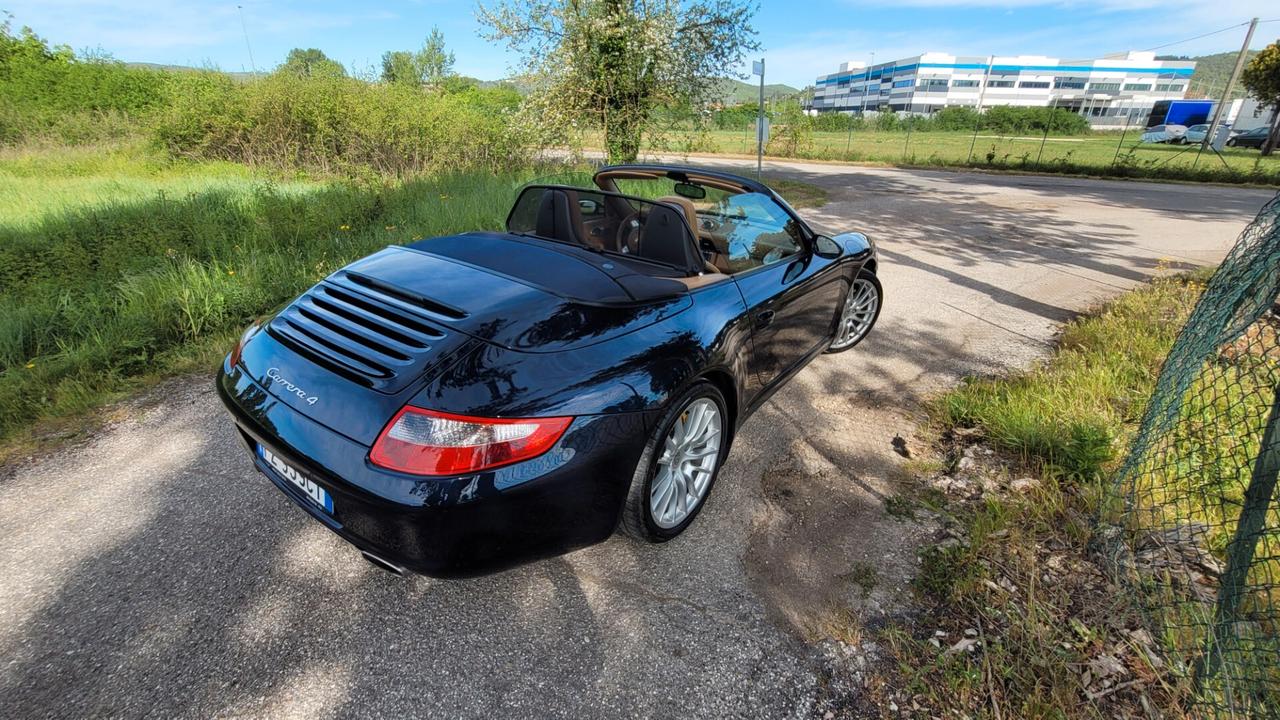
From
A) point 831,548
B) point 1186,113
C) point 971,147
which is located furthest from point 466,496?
point 1186,113

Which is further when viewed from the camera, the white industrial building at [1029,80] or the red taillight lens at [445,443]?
the white industrial building at [1029,80]

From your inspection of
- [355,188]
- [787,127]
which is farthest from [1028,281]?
[787,127]

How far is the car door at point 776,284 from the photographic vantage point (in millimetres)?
2848

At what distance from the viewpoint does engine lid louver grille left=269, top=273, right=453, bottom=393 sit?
5.92ft

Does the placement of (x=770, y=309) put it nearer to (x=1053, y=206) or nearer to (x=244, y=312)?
(x=244, y=312)

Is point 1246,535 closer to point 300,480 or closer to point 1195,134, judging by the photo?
point 300,480

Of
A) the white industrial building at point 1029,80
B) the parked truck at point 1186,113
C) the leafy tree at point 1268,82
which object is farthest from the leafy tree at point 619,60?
the white industrial building at point 1029,80

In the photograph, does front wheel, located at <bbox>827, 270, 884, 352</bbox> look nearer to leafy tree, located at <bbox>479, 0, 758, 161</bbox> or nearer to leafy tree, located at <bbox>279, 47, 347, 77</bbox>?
leafy tree, located at <bbox>479, 0, 758, 161</bbox>

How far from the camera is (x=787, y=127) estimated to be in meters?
24.6

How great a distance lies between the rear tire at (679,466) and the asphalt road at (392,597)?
0.50ft

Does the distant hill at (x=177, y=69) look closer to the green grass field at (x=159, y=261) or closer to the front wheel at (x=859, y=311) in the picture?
the green grass field at (x=159, y=261)

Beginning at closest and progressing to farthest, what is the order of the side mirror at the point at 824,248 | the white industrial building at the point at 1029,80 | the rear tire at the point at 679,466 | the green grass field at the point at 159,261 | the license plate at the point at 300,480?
the license plate at the point at 300,480, the rear tire at the point at 679,466, the side mirror at the point at 824,248, the green grass field at the point at 159,261, the white industrial building at the point at 1029,80

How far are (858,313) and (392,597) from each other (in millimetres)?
3884

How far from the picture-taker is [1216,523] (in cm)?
237
